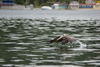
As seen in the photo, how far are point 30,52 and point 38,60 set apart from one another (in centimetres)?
268

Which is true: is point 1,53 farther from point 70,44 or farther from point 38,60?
point 70,44

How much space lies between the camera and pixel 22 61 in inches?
683

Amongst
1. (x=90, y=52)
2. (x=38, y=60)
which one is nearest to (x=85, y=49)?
(x=90, y=52)

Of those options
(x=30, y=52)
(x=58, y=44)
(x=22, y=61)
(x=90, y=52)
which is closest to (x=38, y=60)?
(x=22, y=61)

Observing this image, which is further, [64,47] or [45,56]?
[64,47]

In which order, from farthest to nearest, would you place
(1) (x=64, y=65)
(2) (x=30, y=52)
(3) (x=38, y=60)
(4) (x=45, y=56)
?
(2) (x=30, y=52) → (4) (x=45, y=56) → (3) (x=38, y=60) → (1) (x=64, y=65)

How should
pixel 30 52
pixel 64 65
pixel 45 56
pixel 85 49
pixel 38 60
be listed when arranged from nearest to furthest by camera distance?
pixel 64 65
pixel 38 60
pixel 45 56
pixel 30 52
pixel 85 49

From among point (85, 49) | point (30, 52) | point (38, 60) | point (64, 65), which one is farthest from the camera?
point (85, 49)

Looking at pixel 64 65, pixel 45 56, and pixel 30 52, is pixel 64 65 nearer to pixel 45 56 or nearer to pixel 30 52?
pixel 45 56

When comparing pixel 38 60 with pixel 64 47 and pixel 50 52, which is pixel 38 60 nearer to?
pixel 50 52

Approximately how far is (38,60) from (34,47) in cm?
492

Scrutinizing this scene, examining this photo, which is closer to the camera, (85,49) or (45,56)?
(45,56)

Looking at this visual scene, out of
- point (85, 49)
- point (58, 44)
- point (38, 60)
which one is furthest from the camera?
point (58, 44)

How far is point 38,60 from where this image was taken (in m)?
17.7
